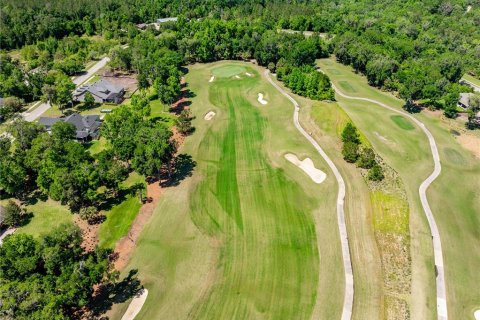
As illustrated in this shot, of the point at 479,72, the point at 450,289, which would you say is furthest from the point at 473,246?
the point at 479,72

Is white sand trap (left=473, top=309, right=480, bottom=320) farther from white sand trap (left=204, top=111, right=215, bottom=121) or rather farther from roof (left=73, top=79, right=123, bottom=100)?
roof (left=73, top=79, right=123, bottom=100)

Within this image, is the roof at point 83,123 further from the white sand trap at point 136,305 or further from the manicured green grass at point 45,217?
the white sand trap at point 136,305

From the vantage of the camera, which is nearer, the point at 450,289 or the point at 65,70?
the point at 450,289

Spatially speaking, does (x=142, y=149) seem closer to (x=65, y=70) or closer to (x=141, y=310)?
(x=141, y=310)

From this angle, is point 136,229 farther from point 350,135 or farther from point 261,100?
point 261,100

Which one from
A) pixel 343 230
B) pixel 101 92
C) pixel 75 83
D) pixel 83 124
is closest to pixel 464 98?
pixel 343 230

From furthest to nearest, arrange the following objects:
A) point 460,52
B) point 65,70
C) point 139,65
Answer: point 460,52 → point 65,70 → point 139,65

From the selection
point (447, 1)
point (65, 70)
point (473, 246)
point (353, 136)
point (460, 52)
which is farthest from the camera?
point (447, 1)
